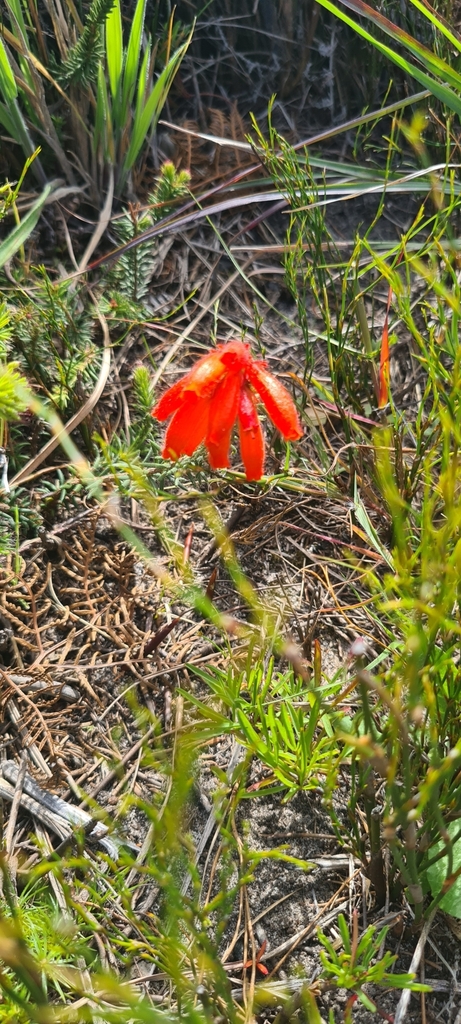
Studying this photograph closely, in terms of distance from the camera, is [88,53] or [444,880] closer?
[444,880]

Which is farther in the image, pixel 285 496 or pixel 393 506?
pixel 285 496

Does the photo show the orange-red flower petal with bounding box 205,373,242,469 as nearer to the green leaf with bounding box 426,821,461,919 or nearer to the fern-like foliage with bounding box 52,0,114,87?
the green leaf with bounding box 426,821,461,919

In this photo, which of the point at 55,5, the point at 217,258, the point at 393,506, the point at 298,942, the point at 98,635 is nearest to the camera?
the point at 393,506

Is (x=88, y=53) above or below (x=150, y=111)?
above

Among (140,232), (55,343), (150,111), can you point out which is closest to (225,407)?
(55,343)

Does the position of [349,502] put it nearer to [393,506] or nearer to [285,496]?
[285,496]

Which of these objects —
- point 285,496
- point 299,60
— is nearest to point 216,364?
point 285,496

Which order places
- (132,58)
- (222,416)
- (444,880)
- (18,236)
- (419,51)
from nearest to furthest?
(444,880) < (222,416) < (419,51) < (18,236) < (132,58)

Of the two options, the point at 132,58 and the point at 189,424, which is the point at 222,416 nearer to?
the point at 189,424
